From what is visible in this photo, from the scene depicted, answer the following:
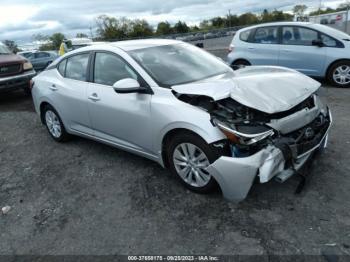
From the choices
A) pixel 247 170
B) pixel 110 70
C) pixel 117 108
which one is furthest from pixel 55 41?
pixel 247 170

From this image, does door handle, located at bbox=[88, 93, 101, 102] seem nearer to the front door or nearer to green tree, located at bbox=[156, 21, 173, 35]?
the front door

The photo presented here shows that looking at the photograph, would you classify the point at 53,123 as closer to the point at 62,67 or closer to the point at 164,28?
the point at 62,67

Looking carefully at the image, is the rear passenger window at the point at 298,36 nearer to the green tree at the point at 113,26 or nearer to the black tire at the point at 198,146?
the black tire at the point at 198,146

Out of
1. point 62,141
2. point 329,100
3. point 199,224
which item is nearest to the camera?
point 199,224

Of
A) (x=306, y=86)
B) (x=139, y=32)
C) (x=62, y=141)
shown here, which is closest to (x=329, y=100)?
(x=306, y=86)

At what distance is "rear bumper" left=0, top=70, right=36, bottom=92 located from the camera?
8583 mm

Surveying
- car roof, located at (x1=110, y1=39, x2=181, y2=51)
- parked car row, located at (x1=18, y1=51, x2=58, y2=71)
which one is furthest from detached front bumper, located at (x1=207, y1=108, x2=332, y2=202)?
parked car row, located at (x1=18, y1=51, x2=58, y2=71)

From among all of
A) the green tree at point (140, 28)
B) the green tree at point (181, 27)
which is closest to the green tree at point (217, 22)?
the green tree at point (181, 27)

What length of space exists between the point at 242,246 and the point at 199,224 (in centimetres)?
47

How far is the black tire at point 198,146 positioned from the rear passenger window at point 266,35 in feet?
18.8

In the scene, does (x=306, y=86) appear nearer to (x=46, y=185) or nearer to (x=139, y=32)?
(x=46, y=185)

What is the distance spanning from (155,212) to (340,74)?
6.09 m

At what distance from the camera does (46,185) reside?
394 cm

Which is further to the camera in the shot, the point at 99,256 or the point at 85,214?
the point at 85,214
